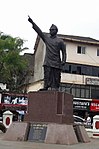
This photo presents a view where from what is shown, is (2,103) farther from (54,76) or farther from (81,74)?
Result: (54,76)

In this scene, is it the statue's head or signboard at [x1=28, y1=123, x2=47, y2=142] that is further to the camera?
the statue's head

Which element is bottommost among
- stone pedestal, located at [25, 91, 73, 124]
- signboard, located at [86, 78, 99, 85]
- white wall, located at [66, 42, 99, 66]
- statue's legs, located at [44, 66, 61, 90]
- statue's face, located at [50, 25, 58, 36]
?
stone pedestal, located at [25, 91, 73, 124]

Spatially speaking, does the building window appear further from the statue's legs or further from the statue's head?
the statue's legs

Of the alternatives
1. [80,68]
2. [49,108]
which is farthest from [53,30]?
[80,68]

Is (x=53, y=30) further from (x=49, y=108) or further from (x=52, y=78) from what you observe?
(x=49, y=108)

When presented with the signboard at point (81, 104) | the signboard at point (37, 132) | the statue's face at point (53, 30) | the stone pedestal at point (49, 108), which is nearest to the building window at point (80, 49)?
the signboard at point (81, 104)

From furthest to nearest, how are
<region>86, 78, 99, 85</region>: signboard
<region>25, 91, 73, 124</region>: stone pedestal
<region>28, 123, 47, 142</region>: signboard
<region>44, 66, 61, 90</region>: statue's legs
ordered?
1. <region>86, 78, 99, 85</region>: signboard
2. <region>44, 66, 61, 90</region>: statue's legs
3. <region>25, 91, 73, 124</region>: stone pedestal
4. <region>28, 123, 47, 142</region>: signboard

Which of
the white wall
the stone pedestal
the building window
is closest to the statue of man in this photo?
the stone pedestal

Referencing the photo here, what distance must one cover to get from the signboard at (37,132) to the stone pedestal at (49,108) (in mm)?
335

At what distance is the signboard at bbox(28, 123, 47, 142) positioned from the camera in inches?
487

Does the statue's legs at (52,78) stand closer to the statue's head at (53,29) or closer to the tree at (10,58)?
the statue's head at (53,29)

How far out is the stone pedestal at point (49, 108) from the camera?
1284cm

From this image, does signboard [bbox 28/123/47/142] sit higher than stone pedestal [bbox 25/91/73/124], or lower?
lower

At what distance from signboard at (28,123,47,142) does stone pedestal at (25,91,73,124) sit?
0.34 metres
